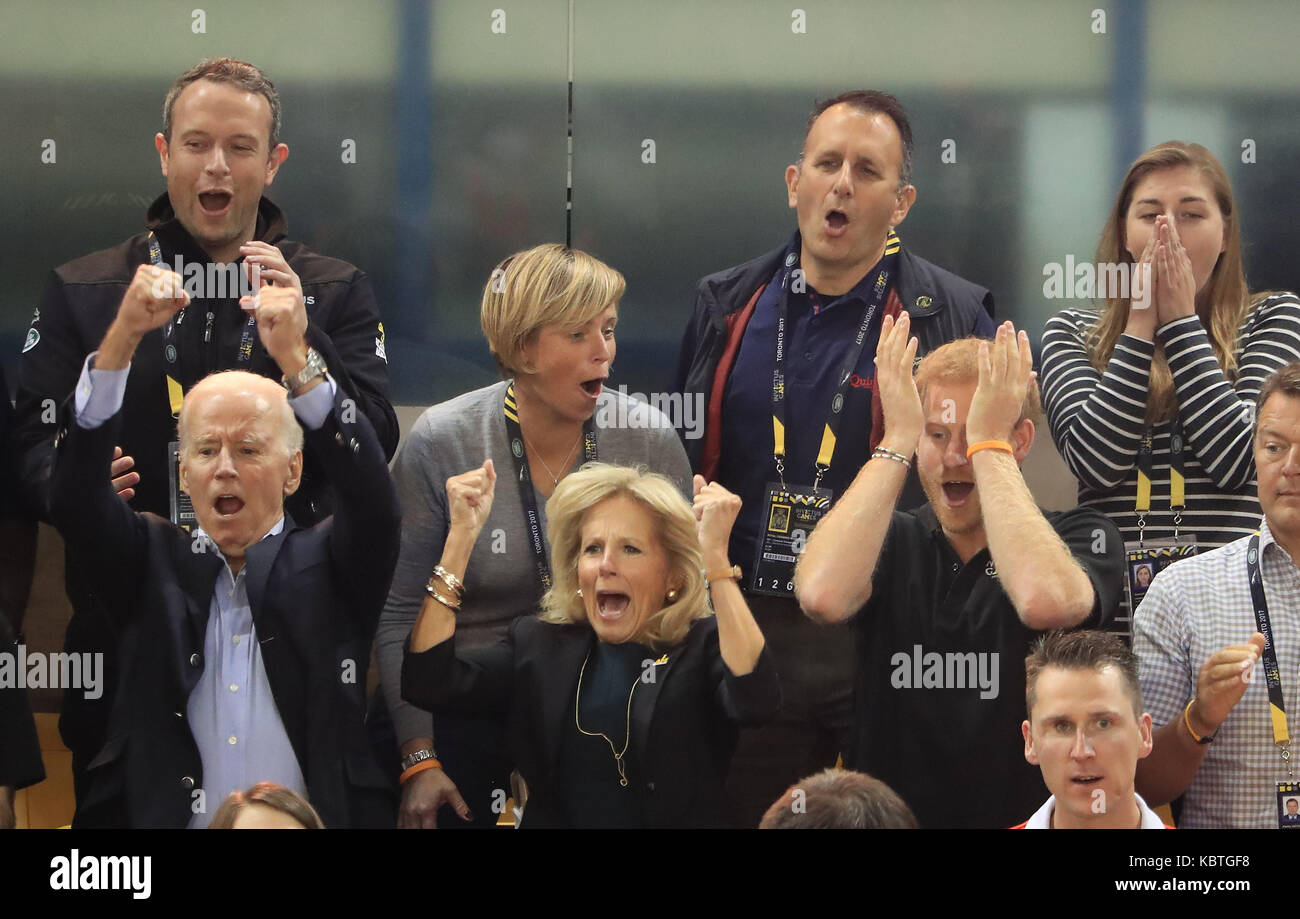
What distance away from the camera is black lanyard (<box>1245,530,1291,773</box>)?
4082 millimetres

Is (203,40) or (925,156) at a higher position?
(203,40)

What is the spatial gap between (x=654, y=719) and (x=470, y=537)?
0.63 metres

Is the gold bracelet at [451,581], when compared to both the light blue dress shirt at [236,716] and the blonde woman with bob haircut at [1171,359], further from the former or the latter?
the blonde woman with bob haircut at [1171,359]

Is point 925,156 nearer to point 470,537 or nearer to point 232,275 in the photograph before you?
point 470,537

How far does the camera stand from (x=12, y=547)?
423 cm

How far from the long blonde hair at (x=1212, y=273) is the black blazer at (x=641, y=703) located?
4.13 feet

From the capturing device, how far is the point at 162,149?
4.20 metres

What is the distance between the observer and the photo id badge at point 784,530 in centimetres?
414

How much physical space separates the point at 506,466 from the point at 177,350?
87 cm

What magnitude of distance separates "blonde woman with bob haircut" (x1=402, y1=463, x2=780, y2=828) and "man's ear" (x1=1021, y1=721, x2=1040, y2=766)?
25.0 inches

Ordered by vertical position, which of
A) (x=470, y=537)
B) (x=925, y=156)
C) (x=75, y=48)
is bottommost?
(x=470, y=537)

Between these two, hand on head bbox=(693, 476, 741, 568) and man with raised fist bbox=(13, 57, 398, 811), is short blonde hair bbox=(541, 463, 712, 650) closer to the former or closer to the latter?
hand on head bbox=(693, 476, 741, 568)

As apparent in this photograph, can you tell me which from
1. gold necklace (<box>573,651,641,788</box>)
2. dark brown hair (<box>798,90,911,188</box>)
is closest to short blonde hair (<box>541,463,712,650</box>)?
gold necklace (<box>573,651,641,788</box>)
